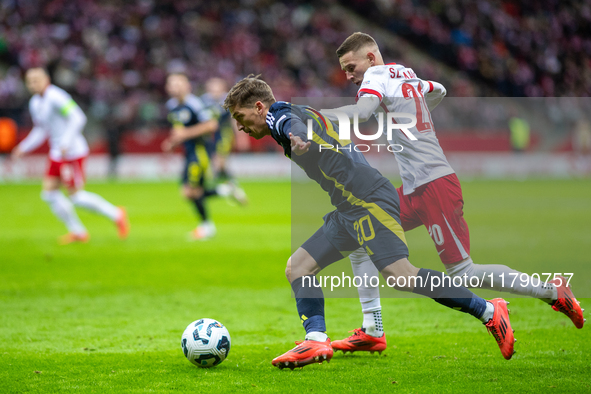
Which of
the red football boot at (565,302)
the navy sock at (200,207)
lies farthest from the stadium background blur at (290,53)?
the red football boot at (565,302)

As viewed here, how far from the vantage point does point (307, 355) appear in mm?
4176

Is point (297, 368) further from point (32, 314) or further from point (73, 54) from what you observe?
point (73, 54)

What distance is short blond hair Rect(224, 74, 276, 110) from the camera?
414cm

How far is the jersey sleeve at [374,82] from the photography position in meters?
4.20

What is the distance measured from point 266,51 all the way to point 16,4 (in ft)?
34.8

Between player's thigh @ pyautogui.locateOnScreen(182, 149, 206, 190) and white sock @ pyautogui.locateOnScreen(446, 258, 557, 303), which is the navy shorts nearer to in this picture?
white sock @ pyautogui.locateOnScreen(446, 258, 557, 303)

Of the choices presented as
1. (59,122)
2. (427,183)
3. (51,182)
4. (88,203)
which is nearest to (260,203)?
(88,203)

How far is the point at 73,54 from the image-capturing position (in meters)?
25.6

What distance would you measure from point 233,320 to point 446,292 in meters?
2.49

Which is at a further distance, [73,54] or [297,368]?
[73,54]

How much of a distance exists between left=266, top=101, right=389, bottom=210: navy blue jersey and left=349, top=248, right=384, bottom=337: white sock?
26.1 inches

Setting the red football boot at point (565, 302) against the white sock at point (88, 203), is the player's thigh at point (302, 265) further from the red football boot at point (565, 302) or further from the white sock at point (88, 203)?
the white sock at point (88, 203)

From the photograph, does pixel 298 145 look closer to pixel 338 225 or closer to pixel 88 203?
pixel 338 225

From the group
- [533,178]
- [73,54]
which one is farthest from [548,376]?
[73,54]
